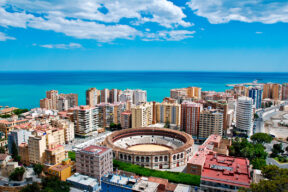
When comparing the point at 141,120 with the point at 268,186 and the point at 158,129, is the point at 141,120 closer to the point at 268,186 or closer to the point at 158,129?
the point at 158,129

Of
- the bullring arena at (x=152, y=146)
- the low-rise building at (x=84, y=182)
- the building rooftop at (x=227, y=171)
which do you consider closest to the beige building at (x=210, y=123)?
the bullring arena at (x=152, y=146)

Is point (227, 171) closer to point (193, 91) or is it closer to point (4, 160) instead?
point (4, 160)

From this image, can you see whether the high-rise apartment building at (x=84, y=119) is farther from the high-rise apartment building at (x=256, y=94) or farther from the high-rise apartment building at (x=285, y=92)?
the high-rise apartment building at (x=285, y=92)

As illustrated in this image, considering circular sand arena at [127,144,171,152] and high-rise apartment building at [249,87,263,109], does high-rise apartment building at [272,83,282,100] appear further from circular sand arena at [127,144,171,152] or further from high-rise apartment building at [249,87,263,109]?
circular sand arena at [127,144,171,152]

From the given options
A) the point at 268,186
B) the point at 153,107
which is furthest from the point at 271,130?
the point at 268,186

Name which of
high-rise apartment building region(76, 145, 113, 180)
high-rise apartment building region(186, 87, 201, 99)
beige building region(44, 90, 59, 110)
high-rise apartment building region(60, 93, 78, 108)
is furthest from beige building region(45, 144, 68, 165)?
high-rise apartment building region(186, 87, 201, 99)
